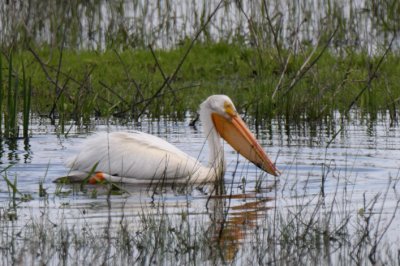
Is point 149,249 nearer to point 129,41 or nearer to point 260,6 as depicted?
point 260,6

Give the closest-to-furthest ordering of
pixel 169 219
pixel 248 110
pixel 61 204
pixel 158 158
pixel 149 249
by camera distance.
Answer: pixel 149 249, pixel 169 219, pixel 61 204, pixel 158 158, pixel 248 110

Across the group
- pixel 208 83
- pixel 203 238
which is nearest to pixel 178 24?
pixel 208 83

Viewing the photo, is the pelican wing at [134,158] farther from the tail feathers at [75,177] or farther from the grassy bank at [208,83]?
the grassy bank at [208,83]

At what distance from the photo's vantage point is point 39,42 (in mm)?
15516

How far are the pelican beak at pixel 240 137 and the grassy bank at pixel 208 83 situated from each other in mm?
1159

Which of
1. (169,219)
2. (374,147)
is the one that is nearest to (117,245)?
(169,219)

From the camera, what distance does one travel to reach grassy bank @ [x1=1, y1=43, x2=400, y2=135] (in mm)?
11227

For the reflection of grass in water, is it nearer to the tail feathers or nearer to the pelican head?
the tail feathers

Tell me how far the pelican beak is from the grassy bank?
1159mm

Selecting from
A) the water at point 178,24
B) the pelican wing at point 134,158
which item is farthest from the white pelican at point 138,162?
the water at point 178,24

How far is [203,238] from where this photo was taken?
19.4 ft

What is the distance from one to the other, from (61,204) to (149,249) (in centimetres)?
163

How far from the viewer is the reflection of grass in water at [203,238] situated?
18.6 feet

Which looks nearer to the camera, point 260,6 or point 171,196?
point 171,196
